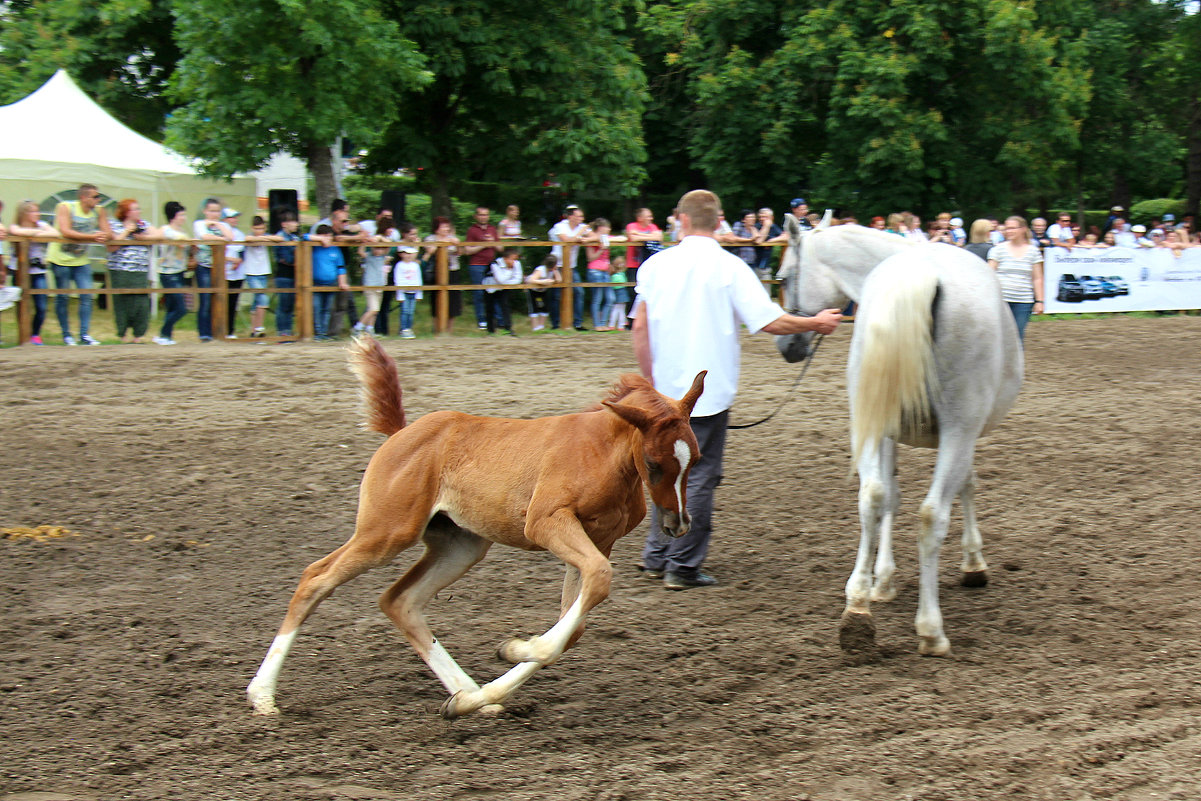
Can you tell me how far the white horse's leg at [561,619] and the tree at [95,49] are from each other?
1919 cm

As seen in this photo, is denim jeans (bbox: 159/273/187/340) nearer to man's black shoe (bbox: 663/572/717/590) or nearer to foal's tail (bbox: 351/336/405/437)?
man's black shoe (bbox: 663/572/717/590)

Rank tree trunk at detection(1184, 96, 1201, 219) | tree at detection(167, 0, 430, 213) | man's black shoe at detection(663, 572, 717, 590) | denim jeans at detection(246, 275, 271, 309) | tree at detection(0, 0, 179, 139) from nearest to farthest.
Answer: man's black shoe at detection(663, 572, 717, 590)
denim jeans at detection(246, 275, 271, 309)
tree at detection(167, 0, 430, 213)
tree at detection(0, 0, 179, 139)
tree trunk at detection(1184, 96, 1201, 219)

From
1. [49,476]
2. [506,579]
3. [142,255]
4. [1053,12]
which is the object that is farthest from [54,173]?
[1053,12]

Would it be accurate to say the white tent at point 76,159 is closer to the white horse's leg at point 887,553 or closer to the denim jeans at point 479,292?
the denim jeans at point 479,292

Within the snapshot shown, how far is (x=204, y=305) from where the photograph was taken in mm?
14250

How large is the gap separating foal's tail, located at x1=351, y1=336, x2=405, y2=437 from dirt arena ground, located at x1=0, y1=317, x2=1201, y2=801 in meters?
1.05

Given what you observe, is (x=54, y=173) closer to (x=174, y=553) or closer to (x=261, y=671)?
(x=174, y=553)

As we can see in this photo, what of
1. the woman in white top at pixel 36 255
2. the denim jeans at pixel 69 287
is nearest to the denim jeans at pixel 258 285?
the denim jeans at pixel 69 287

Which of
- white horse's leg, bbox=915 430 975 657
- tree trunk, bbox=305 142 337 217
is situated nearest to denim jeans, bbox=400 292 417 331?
tree trunk, bbox=305 142 337 217

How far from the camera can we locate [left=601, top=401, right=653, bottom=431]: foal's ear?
3867mm

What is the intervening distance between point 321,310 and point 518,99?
7.20 meters

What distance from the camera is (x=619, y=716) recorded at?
13.9 ft

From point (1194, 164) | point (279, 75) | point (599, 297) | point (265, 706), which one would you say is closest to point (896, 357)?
point (265, 706)

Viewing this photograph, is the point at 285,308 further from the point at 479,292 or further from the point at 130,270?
the point at 479,292
